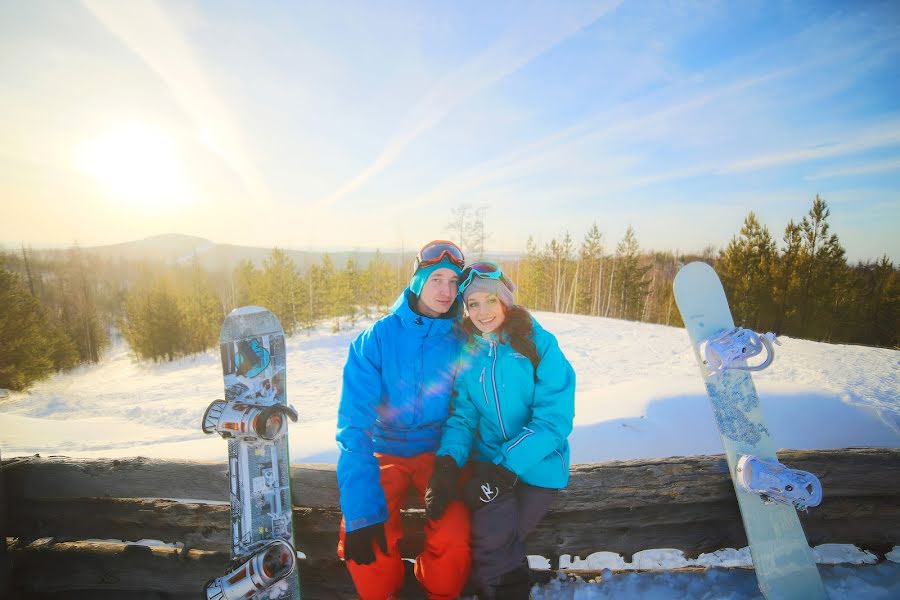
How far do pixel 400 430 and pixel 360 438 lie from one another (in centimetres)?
30

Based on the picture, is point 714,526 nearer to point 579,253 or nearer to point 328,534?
point 328,534

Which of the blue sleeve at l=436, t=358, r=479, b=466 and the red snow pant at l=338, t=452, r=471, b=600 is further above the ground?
the blue sleeve at l=436, t=358, r=479, b=466

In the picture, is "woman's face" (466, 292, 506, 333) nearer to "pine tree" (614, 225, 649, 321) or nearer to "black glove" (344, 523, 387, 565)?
"black glove" (344, 523, 387, 565)

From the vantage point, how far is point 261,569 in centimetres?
172

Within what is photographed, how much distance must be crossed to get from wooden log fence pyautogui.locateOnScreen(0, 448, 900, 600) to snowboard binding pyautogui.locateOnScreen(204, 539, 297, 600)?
0.48 m

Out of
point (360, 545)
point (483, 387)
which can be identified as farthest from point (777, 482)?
point (360, 545)

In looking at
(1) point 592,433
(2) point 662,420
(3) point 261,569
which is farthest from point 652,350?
(3) point 261,569

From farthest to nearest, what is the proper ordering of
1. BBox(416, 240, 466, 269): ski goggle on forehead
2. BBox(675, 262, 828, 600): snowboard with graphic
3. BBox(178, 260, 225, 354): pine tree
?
BBox(178, 260, 225, 354): pine tree
BBox(416, 240, 466, 269): ski goggle on forehead
BBox(675, 262, 828, 600): snowboard with graphic

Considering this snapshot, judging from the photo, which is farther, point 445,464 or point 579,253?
point 579,253

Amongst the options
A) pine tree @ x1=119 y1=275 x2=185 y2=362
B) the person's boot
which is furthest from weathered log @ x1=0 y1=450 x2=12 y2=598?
pine tree @ x1=119 y1=275 x2=185 y2=362

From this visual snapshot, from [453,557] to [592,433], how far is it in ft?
11.1

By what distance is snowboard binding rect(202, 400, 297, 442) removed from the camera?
182cm

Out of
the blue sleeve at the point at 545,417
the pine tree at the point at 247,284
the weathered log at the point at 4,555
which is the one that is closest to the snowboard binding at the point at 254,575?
the blue sleeve at the point at 545,417

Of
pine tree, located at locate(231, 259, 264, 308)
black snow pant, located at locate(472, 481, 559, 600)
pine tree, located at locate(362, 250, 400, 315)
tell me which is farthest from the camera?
pine tree, located at locate(362, 250, 400, 315)
